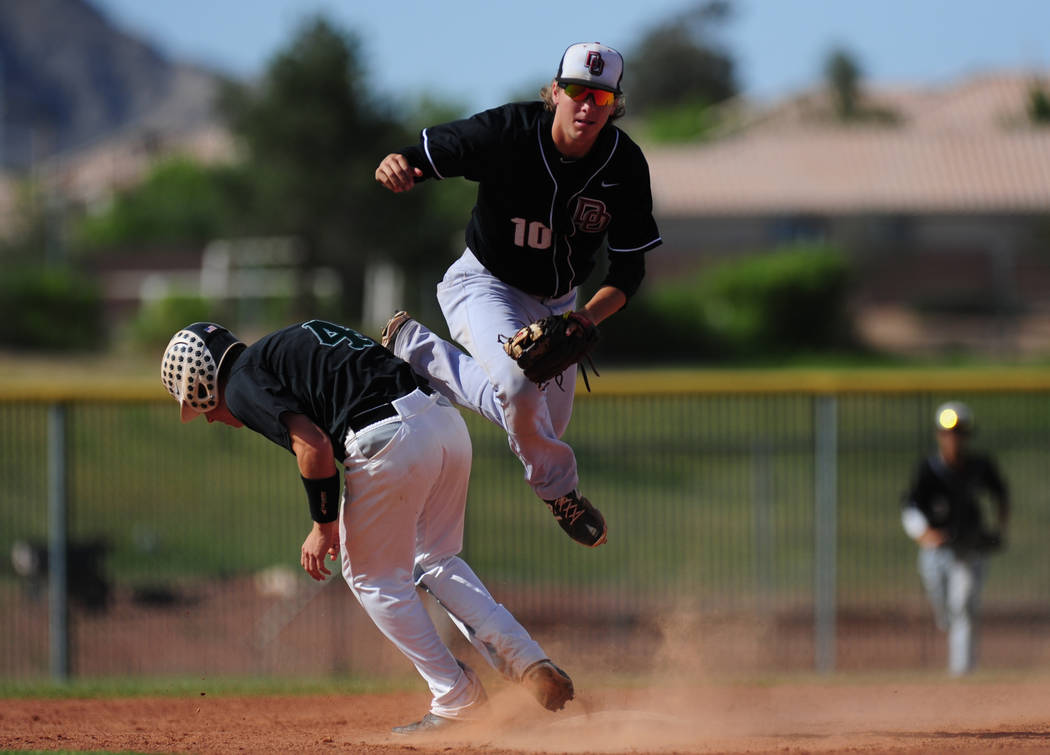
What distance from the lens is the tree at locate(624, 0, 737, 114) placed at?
315 ft

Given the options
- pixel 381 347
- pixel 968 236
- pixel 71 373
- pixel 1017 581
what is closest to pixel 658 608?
pixel 1017 581

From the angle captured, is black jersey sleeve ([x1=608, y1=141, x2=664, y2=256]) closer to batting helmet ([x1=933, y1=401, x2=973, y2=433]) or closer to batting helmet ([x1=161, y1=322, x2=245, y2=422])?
batting helmet ([x1=161, y1=322, x2=245, y2=422])

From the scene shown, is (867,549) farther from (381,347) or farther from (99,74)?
(99,74)

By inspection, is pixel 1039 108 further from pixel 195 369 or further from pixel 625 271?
pixel 195 369

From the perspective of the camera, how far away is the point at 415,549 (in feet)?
20.6

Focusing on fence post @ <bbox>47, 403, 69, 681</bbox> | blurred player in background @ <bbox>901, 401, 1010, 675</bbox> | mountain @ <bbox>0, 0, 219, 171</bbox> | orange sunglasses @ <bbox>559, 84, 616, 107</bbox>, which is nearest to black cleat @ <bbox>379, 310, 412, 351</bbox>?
orange sunglasses @ <bbox>559, 84, 616, 107</bbox>

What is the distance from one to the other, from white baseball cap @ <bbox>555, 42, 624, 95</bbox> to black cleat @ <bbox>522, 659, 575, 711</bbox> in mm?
2500

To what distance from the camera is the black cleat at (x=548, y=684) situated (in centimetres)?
596

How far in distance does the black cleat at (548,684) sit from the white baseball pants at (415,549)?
5 centimetres

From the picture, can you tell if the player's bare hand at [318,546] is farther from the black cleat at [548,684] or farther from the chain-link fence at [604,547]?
the chain-link fence at [604,547]

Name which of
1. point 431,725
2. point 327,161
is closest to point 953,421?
point 431,725

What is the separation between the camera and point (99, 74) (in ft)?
636

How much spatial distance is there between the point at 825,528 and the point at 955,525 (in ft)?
4.25

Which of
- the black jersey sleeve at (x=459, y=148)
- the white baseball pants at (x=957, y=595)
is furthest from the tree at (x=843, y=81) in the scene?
the black jersey sleeve at (x=459, y=148)
